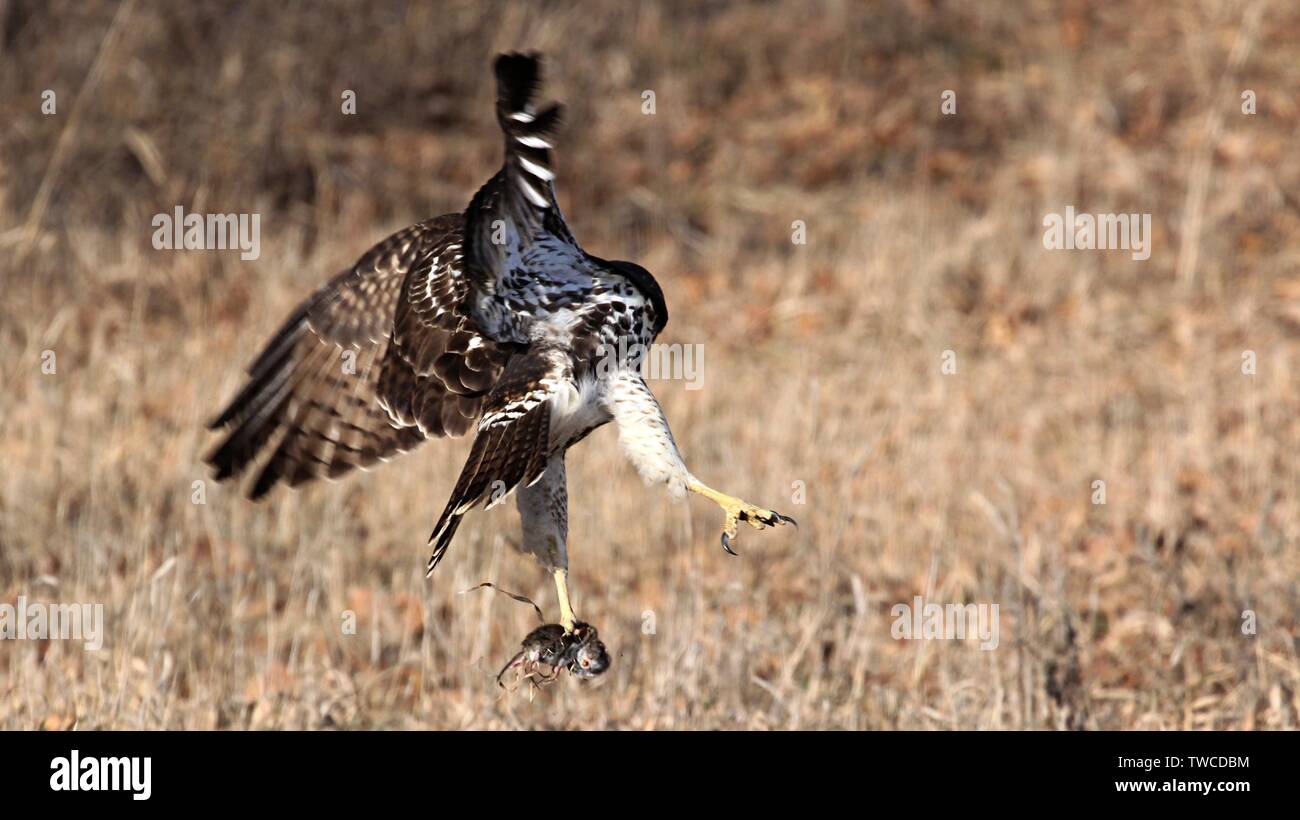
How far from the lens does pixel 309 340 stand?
19.8 ft

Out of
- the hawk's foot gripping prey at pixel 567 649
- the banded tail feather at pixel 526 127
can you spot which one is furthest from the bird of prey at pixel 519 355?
the hawk's foot gripping prey at pixel 567 649

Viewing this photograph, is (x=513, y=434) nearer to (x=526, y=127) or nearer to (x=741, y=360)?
(x=526, y=127)

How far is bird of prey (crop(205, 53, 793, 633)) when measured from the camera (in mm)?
4430

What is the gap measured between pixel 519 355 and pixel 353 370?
4.21ft

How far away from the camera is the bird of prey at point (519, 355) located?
4.43 m

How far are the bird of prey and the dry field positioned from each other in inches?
54.9

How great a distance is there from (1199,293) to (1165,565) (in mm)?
4776

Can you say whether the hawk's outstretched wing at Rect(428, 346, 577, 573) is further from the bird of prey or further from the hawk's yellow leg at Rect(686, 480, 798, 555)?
the hawk's yellow leg at Rect(686, 480, 798, 555)

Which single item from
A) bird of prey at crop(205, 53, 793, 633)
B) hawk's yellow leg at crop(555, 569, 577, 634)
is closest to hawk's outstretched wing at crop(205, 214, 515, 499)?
bird of prey at crop(205, 53, 793, 633)

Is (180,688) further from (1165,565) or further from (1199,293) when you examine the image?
(1199,293)

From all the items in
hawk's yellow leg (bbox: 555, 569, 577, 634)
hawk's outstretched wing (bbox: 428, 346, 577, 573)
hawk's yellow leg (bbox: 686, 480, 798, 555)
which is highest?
hawk's outstretched wing (bbox: 428, 346, 577, 573)

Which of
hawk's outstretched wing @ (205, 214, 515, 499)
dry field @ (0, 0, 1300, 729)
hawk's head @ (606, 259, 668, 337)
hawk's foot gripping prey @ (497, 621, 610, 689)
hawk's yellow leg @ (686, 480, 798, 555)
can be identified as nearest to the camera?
hawk's foot gripping prey @ (497, 621, 610, 689)

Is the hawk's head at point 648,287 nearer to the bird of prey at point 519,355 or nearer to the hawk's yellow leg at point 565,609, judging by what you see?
the bird of prey at point 519,355

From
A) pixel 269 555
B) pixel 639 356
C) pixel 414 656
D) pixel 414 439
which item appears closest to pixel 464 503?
pixel 639 356
